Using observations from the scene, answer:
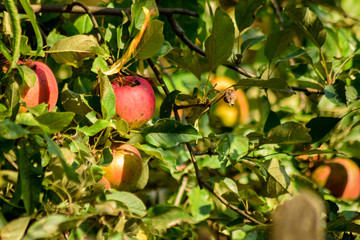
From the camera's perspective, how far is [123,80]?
94 centimetres

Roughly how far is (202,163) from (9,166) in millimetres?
796

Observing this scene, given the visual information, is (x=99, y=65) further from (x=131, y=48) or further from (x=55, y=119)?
(x=55, y=119)

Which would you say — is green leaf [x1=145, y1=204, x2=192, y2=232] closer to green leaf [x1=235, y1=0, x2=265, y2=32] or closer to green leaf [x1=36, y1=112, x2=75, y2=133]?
green leaf [x1=36, y1=112, x2=75, y2=133]

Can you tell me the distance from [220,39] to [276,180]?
33 cm

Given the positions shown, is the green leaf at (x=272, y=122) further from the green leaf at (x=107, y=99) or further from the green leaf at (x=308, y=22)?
the green leaf at (x=107, y=99)

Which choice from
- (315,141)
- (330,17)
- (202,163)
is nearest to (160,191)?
(202,163)

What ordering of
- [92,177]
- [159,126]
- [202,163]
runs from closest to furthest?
[92,177]
[159,126]
[202,163]

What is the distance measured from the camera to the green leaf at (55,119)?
27.1 inches

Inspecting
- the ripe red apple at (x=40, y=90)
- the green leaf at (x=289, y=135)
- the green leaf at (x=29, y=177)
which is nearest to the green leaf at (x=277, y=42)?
the green leaf at (x=289, y=135)

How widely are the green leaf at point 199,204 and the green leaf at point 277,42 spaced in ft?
1.54

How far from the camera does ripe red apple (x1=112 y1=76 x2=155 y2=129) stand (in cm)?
89

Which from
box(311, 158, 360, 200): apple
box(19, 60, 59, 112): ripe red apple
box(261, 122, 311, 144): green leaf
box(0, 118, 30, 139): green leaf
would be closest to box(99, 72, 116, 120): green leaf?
box(19, 60, 59, 112): ripe red apple

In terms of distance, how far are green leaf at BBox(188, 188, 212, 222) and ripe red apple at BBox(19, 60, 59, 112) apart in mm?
620

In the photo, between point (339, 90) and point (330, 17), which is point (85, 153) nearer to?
point (339, 90)
